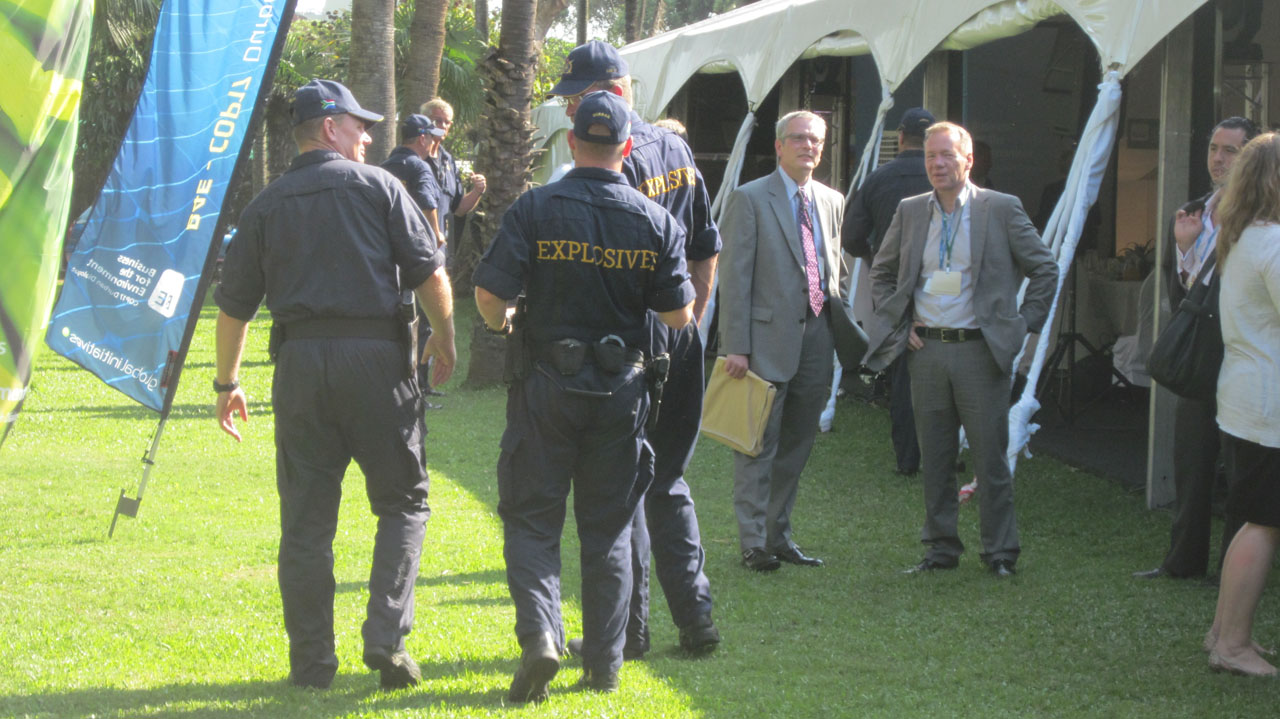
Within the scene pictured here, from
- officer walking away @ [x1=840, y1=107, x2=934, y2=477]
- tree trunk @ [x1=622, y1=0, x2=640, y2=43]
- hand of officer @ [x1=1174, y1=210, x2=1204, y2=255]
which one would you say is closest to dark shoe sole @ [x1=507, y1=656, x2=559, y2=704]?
hand of officer @ [x1=1174, y1=210, x2=1204, y2=255]

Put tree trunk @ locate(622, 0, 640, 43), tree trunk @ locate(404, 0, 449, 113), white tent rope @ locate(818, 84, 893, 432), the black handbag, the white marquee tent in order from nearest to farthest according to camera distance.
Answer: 1. the black handbag
2. the white marquee tent
3. white tent rope @ locate(818, 84, 893, 432)
4. tree trunk @ locate(404, 0, 449, 113)
5. tree trunk @ locate(622, 0, 640, 43)

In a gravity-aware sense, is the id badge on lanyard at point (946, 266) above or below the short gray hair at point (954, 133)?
below

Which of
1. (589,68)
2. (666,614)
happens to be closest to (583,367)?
(589,68)

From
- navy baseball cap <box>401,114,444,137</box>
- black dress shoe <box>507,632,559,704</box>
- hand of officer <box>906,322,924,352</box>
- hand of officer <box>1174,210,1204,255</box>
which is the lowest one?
black dress shoe <box>507,632,559,704</box>

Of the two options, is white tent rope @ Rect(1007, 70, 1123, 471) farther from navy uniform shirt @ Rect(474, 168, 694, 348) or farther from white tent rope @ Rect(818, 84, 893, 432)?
navy uniform shirt @ Rect(474, 168, 694, 348)

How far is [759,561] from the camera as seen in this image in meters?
6.05

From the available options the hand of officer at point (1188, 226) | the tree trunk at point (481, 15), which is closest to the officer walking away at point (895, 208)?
the hand of officer at point (1188, 226)

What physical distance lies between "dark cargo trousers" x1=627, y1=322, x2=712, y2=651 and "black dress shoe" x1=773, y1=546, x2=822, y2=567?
161 cm

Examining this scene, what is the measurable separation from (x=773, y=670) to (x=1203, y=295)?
7.16 ft

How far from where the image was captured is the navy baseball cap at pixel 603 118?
4.05m

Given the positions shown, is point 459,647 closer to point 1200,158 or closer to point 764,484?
point 764,484

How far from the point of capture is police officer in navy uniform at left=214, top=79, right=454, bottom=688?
4137mm

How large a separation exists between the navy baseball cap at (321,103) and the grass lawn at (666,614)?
6.20 ft

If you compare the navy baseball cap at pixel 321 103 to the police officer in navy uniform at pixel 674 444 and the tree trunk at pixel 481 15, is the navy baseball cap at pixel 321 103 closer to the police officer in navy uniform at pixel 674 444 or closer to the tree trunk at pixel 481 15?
the police officer in navy uniform at pixel 674 444
